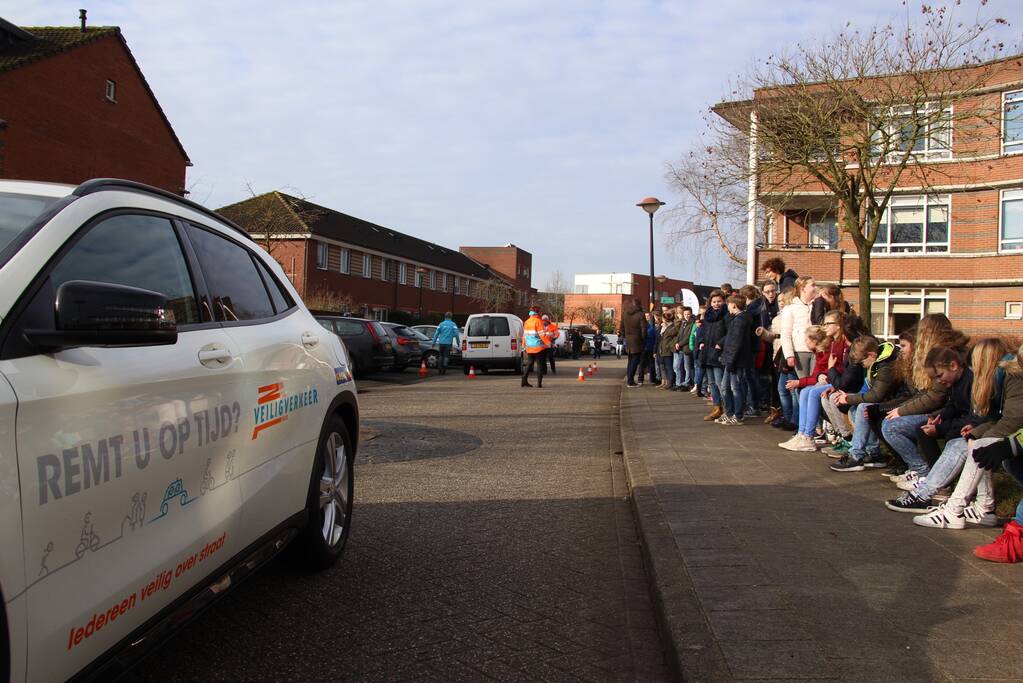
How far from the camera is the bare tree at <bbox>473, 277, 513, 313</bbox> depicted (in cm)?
6919

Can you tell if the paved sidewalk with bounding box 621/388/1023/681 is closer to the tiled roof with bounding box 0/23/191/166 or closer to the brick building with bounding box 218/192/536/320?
the brick building with bounding box 218/192/536/320

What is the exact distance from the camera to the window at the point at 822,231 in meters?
30.5

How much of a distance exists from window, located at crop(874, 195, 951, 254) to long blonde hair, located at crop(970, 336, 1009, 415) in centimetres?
2617

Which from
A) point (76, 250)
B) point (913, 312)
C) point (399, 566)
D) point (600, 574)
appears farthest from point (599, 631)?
point (913, 312)

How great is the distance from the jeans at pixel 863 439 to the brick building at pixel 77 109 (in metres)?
25.9

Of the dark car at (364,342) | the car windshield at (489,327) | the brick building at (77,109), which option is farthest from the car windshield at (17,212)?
the brick building at (77,109)

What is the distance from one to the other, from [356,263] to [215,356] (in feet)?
152

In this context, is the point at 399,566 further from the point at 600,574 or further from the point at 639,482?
the point at 639,482

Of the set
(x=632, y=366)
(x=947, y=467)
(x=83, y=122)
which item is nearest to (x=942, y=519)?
(x=947, y=467)

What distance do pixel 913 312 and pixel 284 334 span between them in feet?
100.0

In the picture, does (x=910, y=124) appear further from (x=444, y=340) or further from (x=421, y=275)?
(x=421, y=275)

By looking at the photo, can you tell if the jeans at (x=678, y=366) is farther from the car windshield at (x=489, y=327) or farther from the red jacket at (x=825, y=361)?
the car windshield at (x=489, y=327)

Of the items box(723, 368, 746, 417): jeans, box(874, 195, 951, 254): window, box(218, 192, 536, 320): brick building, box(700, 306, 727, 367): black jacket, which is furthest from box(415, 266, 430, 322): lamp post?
box(723, 368, 746, 417): jeans

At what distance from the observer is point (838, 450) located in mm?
8109
